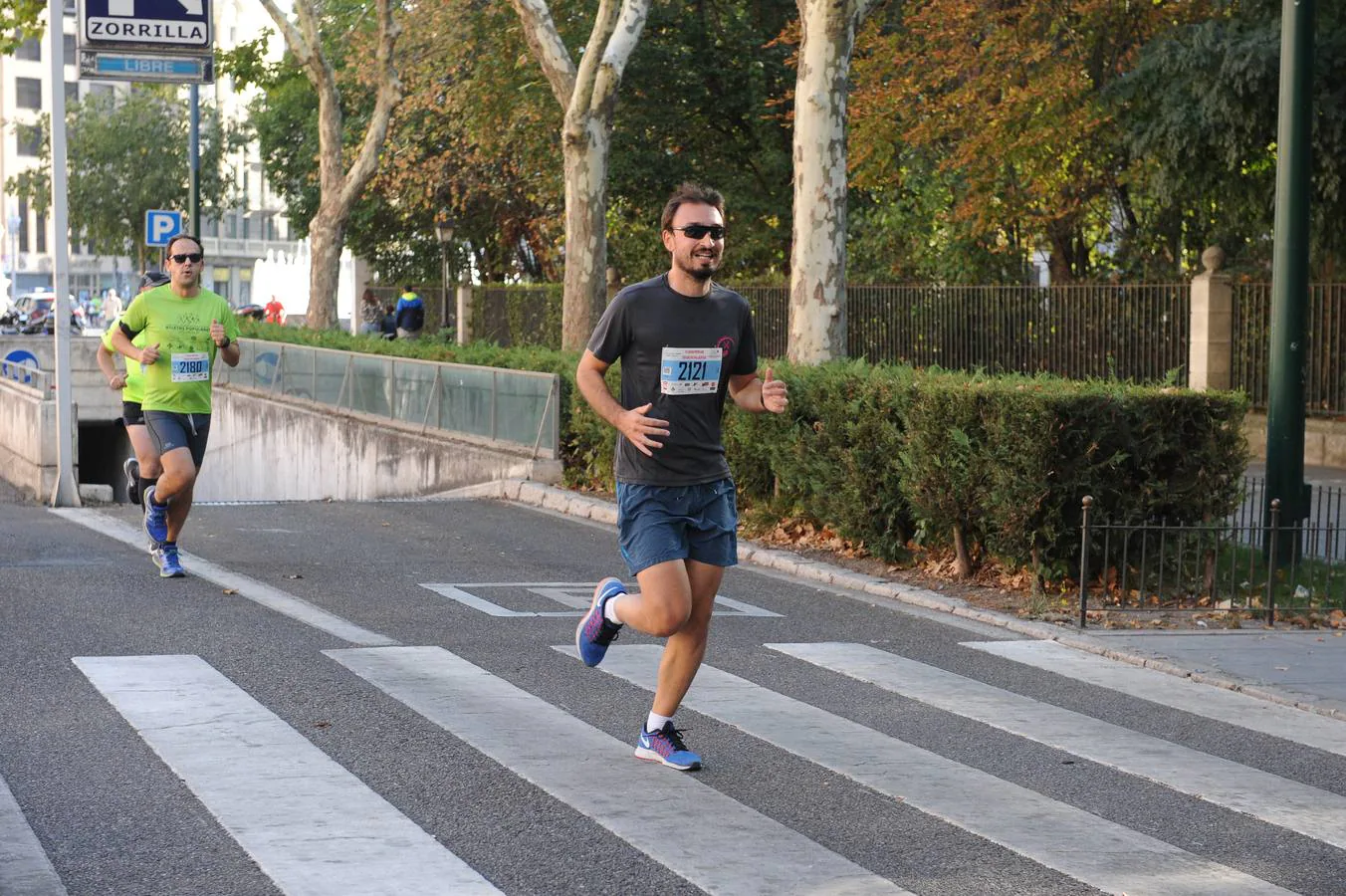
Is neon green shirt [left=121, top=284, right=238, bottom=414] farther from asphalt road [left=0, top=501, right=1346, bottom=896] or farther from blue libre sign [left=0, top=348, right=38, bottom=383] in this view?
blue libre sign [left=0, top=348, right=38, bottom=383]

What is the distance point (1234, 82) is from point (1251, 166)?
1.99 metres

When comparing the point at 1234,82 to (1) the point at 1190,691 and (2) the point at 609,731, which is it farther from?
(2) the point at 609,731

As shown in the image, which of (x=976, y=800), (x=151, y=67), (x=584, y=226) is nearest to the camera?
(x=976, y=800)

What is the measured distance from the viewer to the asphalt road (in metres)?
5.37

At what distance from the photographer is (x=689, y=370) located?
21.9ft

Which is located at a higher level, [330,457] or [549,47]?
[549,47]

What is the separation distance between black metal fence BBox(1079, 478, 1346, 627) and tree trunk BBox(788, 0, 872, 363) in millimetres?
6795

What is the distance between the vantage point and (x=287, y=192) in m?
62.5

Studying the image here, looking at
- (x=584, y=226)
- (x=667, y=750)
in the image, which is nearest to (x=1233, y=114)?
(x=584, y=226)

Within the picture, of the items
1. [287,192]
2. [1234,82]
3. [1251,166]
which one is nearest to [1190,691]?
[1234,82]

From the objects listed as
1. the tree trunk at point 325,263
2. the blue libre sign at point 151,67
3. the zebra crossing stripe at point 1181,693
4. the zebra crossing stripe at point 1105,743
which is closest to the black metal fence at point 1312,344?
the blue libre sign at point 151,67

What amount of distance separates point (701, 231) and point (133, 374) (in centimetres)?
630

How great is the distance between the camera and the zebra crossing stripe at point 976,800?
5363mm

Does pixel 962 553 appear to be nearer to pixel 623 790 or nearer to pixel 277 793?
pixel 623 790
